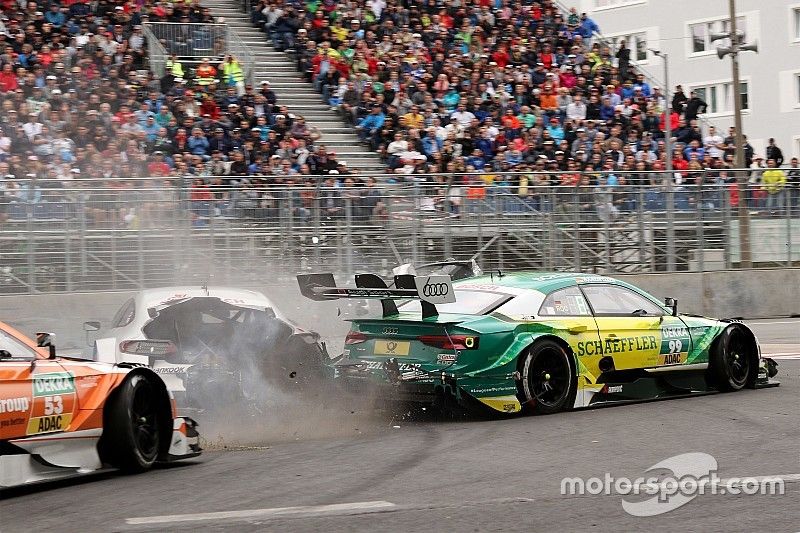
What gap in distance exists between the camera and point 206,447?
378 inches

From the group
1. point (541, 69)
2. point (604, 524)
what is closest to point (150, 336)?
point (604, 524)

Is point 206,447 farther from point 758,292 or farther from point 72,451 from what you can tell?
point 758,292

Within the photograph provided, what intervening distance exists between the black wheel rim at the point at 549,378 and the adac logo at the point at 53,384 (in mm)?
4272

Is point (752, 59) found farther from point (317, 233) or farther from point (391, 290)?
point (391, 290)

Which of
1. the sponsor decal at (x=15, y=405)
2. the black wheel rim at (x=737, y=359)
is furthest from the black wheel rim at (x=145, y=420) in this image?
the black wheel rim at (x=737, y=359)

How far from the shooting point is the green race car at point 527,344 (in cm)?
1042

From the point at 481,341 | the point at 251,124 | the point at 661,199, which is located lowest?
the point at 481,341

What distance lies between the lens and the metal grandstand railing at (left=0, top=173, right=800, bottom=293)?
667 inches

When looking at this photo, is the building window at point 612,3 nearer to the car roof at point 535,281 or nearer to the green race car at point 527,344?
the green race car at point 527,344

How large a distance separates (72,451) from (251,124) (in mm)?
13328

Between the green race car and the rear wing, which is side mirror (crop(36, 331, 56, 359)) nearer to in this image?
the rear wing

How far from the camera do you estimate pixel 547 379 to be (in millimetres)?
10906

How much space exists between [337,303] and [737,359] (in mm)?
6774

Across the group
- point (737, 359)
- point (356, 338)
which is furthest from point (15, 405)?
point (737, 359)
